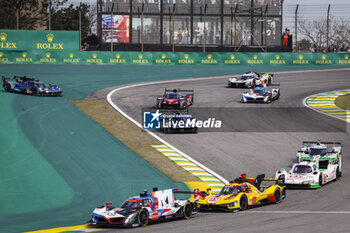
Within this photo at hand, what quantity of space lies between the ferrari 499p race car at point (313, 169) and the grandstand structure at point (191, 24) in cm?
4440

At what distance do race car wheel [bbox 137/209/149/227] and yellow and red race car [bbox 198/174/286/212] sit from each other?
348 cm

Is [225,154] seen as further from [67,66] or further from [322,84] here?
[67,66]

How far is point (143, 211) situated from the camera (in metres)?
22.7

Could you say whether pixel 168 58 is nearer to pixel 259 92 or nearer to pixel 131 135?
pixel 259 92

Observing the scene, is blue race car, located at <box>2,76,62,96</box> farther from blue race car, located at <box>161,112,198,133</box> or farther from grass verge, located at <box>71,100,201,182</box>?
blue race car, located at <box>161,112,198,133</box>

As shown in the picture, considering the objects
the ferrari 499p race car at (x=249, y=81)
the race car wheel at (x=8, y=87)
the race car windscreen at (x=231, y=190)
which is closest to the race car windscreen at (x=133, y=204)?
the race car windscreen at (x=231, y=190)

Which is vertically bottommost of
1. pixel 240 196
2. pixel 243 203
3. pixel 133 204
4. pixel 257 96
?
pixel 243 203

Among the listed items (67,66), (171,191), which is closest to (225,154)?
(171,191)

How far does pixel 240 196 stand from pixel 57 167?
12168 mm

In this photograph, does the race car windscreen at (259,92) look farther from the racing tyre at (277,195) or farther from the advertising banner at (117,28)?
the advertising banner at (117,28)

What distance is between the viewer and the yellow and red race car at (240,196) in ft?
82.6

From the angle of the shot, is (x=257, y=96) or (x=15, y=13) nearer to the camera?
(x=257, y=96)

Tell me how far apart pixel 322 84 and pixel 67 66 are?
27.8m

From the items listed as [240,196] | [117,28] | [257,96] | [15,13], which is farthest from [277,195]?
[15,13]
